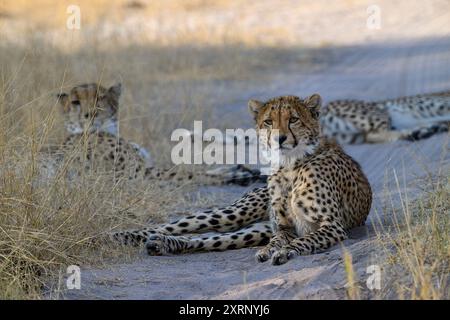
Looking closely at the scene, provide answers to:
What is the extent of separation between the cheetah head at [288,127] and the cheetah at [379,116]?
4.31 metres

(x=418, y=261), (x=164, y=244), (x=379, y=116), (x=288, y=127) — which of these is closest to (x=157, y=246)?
(x=164, y=244)

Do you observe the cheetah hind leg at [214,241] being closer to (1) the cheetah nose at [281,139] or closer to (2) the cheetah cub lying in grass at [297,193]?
(2) the cheetah cub lying in grass at [297,193]

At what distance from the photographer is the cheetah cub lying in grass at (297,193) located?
6.32 meters

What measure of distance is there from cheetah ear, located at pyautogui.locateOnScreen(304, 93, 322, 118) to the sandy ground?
634mm

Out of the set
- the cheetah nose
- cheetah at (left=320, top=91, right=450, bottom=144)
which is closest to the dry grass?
the cheetah nose

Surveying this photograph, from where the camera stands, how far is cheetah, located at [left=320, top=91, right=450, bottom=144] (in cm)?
1098

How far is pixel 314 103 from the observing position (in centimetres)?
660

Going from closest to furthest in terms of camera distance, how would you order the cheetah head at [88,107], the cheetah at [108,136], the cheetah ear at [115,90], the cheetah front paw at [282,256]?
the cheetah front paw at [282,256] → the cheetah at [108,136] → the cheetah head at [88,107] → the cheetah ear at [115,90]

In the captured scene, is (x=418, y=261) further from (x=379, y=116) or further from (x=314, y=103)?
(x=379, y=116)

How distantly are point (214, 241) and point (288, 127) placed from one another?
875 millimetres

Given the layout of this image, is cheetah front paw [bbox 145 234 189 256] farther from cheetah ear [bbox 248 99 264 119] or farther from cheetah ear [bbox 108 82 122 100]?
cheetah ear [bbox 108 82 122 100]

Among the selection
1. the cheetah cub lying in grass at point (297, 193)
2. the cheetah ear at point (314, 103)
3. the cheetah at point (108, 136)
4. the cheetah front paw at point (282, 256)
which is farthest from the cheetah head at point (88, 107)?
the cheetah front paw at point (282, 256)
